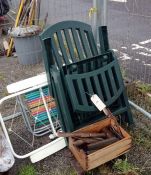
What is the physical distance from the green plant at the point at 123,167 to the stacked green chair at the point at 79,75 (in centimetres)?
44

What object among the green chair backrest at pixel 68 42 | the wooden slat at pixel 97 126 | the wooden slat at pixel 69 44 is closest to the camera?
the wooden slat at pixel 97 126

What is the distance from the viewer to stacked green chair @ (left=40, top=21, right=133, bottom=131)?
2303 millimetres

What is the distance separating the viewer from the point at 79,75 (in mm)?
2271

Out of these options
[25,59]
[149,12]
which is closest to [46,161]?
[25,59]

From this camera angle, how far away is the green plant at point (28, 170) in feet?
7.86

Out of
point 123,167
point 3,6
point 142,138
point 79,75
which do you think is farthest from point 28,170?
point 3,6

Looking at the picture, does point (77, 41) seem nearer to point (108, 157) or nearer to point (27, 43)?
point (108, 157)

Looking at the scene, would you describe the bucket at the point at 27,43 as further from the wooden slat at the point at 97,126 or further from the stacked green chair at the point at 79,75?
the wooden slat at the point at 97,126

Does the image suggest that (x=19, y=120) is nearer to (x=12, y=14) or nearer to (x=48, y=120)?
(x=48, y=120)

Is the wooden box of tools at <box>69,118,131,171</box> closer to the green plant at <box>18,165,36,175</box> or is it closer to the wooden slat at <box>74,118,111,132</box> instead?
the wooden slat at <box>74,118,111,132</box>

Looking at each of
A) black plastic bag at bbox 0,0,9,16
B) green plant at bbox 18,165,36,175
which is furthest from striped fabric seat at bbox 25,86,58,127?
black plastic bag at bbox 0,0,9,16

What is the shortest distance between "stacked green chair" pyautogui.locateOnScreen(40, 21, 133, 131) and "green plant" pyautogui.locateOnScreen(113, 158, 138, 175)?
439 millimetres

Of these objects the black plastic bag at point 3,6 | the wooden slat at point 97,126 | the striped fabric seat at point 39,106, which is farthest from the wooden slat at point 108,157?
the black plastic bag at point 3,6

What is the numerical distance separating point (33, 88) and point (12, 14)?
5642 mm
